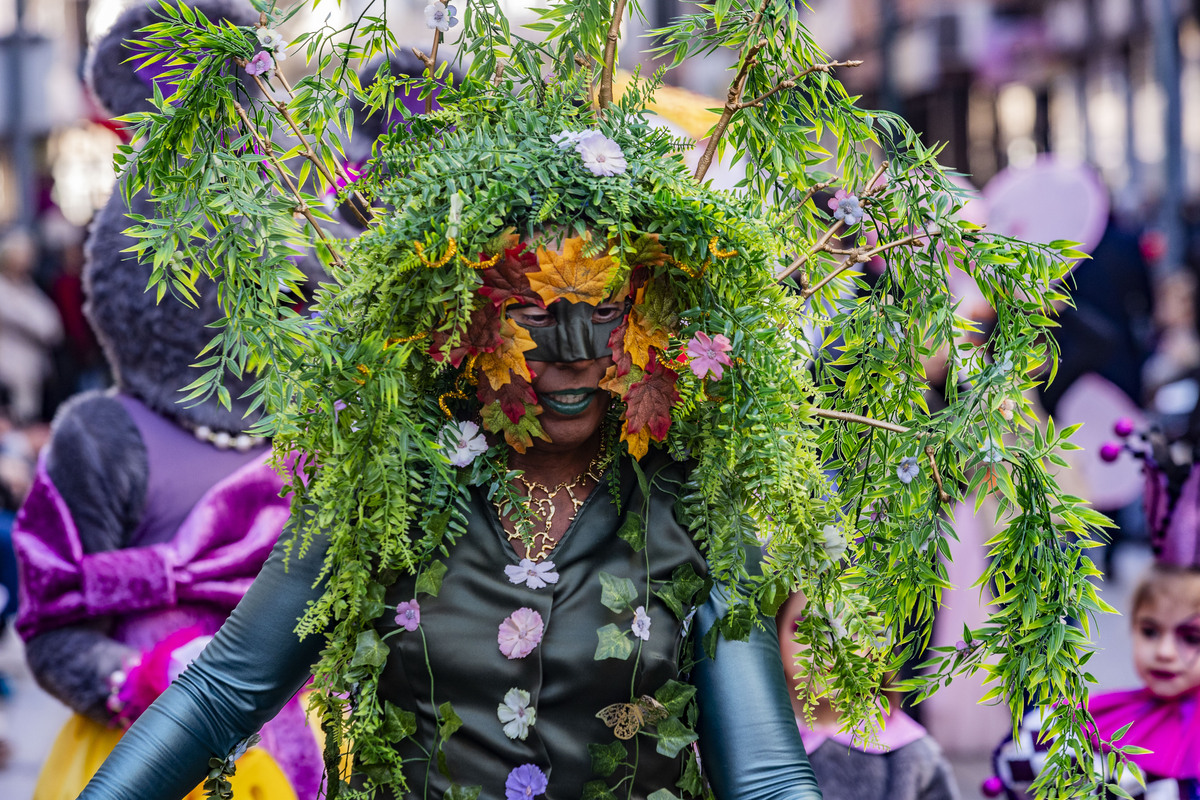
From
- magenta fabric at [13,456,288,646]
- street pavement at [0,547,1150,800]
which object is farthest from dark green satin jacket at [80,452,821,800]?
street pavement at [0,547,1150,800]

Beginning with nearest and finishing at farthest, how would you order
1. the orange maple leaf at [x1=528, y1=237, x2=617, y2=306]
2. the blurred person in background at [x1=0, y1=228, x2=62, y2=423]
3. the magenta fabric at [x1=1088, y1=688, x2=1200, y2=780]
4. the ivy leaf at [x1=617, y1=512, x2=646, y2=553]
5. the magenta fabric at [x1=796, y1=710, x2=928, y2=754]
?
the orange maple leaf at [x1=528, y1=237, x2=617, y2=306]
the ivy leaf at [x1=617, y1=512, x2=646, y2=553]
the magenta fabric at [x1=1088, y1=688, x2=1200, y2=780]
the magenta fabric at [x1=796, y1=710, x2=928, y2=754]
the blurred person in background at [x1=0, y1=228, x2=62, y2=423]

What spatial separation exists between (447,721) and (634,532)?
37 cm

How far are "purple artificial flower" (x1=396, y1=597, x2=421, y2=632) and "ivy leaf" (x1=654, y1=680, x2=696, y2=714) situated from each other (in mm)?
347

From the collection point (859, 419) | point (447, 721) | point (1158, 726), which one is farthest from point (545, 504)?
point (1158, 726)

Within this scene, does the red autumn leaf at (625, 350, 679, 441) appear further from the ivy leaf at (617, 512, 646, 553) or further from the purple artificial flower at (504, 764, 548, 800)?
the purple artificial flower at (504, 764, 548, 800)

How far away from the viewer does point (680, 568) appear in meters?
1.89

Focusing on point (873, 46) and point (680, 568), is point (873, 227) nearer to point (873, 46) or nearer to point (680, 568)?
point (680, 568)

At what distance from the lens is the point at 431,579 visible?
1847mm

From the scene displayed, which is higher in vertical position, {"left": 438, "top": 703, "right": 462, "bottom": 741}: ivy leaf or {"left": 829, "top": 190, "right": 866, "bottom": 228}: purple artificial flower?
{"left": 829, "top": 190, "right": 866, "bottom": 228}: purple artificial flower

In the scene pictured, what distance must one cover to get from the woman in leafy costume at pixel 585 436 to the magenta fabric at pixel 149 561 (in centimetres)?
109

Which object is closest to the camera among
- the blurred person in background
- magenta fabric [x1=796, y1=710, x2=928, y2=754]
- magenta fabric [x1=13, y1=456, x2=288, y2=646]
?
magenta fabric [x1=13, y1=456, x2=288, y2=646]

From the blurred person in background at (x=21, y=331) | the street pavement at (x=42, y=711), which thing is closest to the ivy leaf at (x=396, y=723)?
the street pavement at (x=42, y=711)

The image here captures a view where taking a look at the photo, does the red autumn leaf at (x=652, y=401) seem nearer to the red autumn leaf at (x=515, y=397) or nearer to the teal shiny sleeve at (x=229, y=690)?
the red autumn leaf at (x=515, y=397)

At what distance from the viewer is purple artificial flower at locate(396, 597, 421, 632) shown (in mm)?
1828
